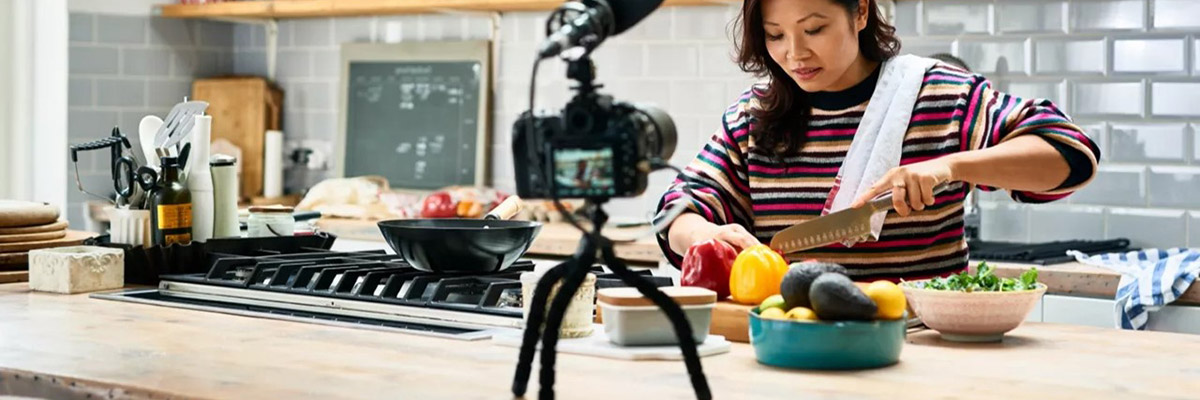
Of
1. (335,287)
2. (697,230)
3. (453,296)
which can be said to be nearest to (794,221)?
(697,230)

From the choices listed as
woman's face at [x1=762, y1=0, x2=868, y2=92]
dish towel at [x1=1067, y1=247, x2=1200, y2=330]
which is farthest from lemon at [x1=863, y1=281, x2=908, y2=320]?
dish towel at [x1=1067, y1=247, x2=1200, y2=330]

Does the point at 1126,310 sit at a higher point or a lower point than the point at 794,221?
lower

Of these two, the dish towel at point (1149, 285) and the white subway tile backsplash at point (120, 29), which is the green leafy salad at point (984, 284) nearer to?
the dish towel at point (1149, 285)

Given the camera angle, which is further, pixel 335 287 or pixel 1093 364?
pixel 335 287

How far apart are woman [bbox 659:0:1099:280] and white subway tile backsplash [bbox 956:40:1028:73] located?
1731 millimetres

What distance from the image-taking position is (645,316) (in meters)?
2.12

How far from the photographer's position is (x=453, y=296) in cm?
257

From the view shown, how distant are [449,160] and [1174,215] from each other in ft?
8.74

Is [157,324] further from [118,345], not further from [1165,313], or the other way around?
[1165,313]

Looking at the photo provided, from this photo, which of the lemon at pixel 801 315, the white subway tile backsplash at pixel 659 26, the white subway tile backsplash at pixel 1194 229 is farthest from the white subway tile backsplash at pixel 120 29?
the lemon at pixel 801 315

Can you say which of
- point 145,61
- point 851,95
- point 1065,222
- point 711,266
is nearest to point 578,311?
point 711,266

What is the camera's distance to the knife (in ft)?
7.68

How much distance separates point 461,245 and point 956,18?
2417mm

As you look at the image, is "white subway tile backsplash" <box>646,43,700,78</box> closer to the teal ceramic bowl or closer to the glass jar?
the glass jar
